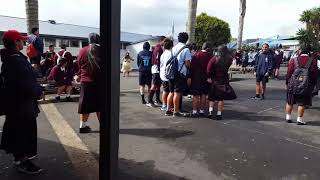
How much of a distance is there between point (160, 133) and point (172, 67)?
72.0 inches

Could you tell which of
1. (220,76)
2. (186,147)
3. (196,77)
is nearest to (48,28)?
(196,77)

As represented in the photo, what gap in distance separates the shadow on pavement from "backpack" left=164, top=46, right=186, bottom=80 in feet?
4.82

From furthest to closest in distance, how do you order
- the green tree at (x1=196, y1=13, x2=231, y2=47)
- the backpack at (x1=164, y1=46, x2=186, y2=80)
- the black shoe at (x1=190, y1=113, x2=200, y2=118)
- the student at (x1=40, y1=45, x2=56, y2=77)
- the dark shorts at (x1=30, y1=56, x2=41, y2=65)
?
the green tree at (x1=196, y1=13, x2=231, y2=47) → the student at (x1=40, y1=45, x2=56, y2=77) → the dark shorts at (x1=30, y1=56, x2=41, y2=65) → the black shoe at (x1=190, y1=113, x2=200, y2=118) → the backpack at (x1=164, y1=46, x2=186, y2=80)

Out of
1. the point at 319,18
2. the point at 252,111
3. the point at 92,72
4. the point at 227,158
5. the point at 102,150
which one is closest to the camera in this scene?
the point at 102,150

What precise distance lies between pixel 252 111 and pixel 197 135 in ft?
9.97

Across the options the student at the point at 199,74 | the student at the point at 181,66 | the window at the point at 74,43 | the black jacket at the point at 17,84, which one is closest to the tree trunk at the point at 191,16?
the student at the point at 199,74

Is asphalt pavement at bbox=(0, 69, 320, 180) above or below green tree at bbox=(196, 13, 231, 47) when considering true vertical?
below

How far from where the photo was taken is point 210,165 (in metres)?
5.25

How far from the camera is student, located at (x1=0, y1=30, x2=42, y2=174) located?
4.55 metres

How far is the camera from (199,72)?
852 cm

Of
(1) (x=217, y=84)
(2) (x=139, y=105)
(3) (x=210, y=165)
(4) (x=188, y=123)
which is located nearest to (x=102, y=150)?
→ (3) (x=210, y=165)

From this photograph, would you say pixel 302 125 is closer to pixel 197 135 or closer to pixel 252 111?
pixel 252 111

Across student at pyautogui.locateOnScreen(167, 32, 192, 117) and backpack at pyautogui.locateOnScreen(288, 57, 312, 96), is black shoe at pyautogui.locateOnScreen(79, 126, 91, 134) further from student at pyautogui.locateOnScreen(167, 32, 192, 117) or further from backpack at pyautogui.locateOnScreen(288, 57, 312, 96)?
backpack at pyautogui.locateOnScreen(288, 57, 312, 96)

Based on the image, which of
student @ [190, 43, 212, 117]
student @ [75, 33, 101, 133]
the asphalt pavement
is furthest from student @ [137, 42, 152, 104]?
student @ [75, 33, 101, 133]
